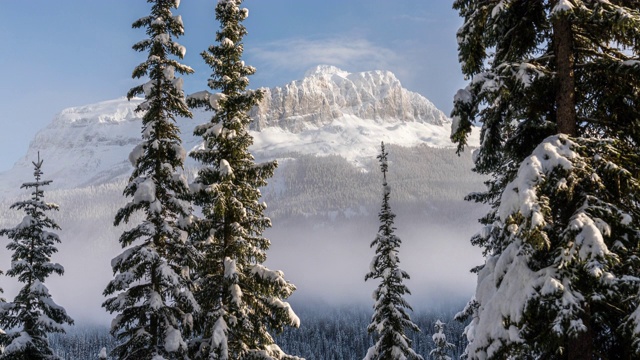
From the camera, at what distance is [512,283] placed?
22.6 feet

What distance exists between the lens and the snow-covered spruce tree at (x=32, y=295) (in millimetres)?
21094

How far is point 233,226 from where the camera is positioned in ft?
55.2

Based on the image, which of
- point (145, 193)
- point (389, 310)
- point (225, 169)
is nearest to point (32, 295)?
point (145, 193)

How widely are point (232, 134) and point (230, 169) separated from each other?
138 centimetres

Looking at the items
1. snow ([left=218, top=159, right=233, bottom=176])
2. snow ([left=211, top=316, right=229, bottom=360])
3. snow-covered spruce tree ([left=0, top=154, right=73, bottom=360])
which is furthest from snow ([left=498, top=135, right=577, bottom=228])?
snow-covered spruce tree ([left=0, top=154, right=73, bottom=360])

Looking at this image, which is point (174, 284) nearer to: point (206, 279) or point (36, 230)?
point (206, 279)

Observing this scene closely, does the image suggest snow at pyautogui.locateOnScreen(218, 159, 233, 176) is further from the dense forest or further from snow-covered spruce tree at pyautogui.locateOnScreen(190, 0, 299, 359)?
the dense forest

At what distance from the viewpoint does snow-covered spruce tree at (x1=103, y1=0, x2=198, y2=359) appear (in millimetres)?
14930

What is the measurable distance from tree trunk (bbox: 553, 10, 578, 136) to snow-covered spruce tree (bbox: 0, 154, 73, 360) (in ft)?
66.1

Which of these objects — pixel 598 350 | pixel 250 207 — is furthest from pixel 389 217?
pixel 598 350

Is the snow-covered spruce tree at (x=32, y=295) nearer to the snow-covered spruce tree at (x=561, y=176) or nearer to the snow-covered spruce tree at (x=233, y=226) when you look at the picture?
the snow-covered spruce tree at (x=233, y=226)

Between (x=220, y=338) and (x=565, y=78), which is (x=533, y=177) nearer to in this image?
(x=565, y=78)

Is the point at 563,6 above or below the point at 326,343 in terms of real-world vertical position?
above

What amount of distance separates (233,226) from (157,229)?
2514 mm
